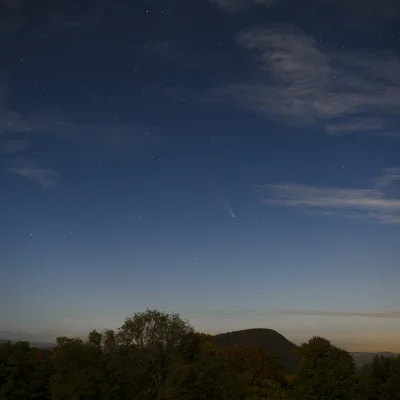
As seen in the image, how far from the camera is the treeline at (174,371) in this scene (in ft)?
182

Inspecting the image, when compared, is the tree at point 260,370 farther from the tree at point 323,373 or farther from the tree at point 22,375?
the tree at point 22,375

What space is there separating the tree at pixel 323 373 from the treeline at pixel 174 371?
0.09 m

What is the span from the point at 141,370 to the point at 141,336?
20.4m

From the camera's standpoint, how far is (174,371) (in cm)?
6381

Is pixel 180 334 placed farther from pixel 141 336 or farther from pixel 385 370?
pixel 385 370

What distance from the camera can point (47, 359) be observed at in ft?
301

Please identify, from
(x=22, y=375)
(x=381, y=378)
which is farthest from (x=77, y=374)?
(x=381, y=378)

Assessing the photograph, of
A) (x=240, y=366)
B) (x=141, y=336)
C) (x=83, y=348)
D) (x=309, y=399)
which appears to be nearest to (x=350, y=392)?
(x=309, y=399)

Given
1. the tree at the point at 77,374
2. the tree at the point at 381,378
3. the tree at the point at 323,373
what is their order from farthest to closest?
the tree at the point at 77,374, the tree at the point at 381,378, the tree at the point at 323,373

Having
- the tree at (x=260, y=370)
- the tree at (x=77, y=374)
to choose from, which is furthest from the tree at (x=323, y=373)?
the tree at (x=77, y=374)

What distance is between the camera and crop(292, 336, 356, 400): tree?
54.3 meters

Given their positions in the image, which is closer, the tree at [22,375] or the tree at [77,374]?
the tree at [77,374]

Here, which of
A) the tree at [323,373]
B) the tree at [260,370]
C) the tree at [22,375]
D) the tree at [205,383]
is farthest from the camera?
the tree at [22,375]

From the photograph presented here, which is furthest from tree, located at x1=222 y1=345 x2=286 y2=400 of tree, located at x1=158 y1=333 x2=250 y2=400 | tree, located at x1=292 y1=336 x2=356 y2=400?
tree, located at x1=292 y1=336 x2=356 y2=400
